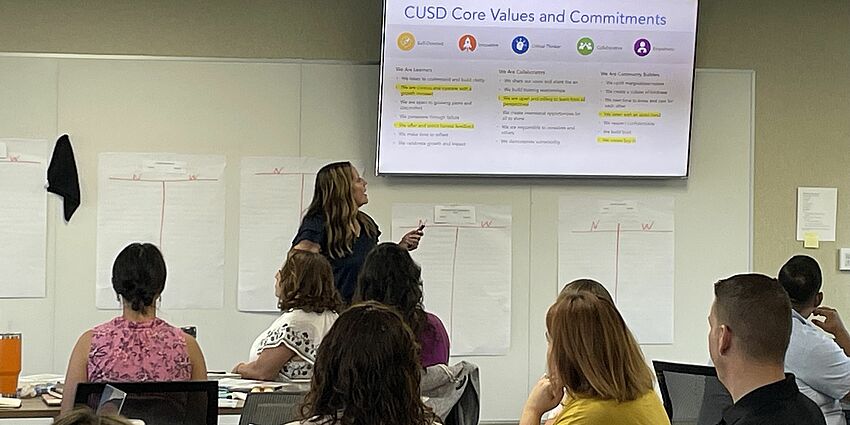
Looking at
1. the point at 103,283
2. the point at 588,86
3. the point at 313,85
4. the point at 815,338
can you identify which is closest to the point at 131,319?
the point at 103,283

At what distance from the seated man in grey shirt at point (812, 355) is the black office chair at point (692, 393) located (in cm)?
51

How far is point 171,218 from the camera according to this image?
4895mm

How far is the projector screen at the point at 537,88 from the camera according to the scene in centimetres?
496

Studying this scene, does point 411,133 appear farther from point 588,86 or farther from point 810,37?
point 810,37

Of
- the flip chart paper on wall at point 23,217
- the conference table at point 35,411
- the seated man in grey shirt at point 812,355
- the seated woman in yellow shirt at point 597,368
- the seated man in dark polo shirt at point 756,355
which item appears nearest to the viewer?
the seated man in dark polo shirt at point 756,355

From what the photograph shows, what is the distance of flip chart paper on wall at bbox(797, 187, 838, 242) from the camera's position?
17.5 feet

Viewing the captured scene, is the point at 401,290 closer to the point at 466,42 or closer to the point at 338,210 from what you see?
the point at 338,210

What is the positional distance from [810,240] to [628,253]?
0.90 metres

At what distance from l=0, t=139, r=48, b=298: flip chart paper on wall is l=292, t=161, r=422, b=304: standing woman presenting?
126cm

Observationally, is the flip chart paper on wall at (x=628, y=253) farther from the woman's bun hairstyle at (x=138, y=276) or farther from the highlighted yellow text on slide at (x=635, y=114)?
the woman's bun hairstyle at (x=138, y=276)

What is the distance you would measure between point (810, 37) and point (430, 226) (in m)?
2.06

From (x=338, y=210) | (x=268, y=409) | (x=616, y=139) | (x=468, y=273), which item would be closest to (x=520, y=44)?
(x=616, y=139)

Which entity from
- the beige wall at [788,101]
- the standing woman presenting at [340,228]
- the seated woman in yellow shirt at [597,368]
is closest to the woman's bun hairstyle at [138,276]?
the standing woman presenting at [340,228]

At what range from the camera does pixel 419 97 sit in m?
4.98
